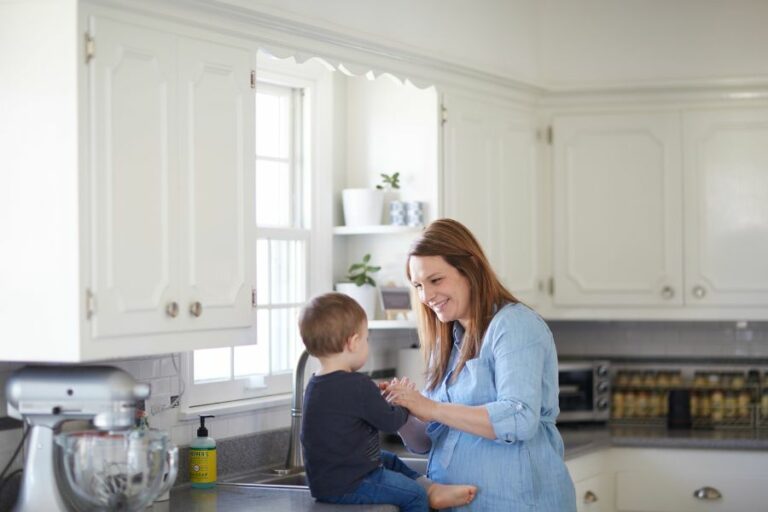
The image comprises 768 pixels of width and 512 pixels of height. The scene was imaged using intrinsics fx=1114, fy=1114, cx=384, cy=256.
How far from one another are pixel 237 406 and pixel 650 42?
2.30m

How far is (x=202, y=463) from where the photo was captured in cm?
328

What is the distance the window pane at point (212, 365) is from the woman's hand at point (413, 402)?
91cm

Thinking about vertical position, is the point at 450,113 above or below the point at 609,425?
above

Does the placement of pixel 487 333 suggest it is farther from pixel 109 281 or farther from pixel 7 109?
pixel 7 109

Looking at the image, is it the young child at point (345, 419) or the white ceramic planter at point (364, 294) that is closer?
the young child at point (345, 419)

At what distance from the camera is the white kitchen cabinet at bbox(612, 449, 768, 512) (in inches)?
171

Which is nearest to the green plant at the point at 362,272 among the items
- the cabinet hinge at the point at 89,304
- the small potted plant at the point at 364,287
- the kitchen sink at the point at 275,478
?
the small potted plant at the point at 364,287

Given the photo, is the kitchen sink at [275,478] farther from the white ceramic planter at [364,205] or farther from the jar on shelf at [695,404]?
the jar on shelf at [695,404]

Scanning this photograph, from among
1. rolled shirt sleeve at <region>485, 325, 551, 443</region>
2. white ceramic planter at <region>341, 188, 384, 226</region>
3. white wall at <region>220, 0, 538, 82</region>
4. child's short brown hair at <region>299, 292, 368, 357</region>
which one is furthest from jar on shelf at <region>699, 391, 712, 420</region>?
child's short brown hair at <region>299, 292, 368, 357</region>

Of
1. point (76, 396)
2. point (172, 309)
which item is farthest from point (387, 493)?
point (76, 396)

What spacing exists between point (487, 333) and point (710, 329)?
2529 mm

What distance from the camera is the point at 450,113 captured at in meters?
4.07

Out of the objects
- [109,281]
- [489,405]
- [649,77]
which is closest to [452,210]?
[649,77]

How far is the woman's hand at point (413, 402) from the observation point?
9.23 feet
